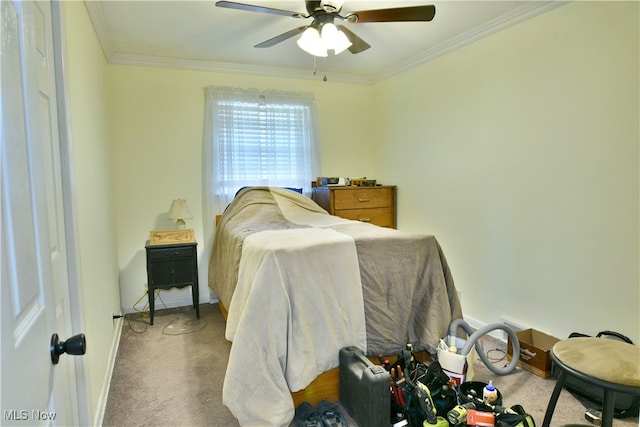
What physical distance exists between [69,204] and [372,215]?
3.02 meters

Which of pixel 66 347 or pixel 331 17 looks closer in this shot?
pixel 66 347

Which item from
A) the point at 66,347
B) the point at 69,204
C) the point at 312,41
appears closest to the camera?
the point at 66,347

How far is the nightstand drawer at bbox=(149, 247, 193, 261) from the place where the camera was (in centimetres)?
315

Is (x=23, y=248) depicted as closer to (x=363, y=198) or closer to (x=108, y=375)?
(x=108, y=375)

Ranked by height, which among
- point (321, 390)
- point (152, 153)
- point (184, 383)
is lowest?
point (184, 383)

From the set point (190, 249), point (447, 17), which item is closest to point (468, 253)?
point (447, 17)

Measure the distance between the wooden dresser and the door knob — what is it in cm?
299

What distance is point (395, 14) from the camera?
209cm

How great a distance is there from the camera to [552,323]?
250cm

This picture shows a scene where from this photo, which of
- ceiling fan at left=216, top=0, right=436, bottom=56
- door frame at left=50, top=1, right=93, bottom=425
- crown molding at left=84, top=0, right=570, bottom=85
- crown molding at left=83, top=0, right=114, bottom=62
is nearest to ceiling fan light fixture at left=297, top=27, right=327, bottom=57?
ceiling fan at left=216, top=0, right=436, bottom=56

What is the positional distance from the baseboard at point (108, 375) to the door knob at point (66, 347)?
1.23 m

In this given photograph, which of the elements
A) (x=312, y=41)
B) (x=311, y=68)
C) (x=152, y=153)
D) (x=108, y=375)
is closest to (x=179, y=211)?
(x=152, y=153)

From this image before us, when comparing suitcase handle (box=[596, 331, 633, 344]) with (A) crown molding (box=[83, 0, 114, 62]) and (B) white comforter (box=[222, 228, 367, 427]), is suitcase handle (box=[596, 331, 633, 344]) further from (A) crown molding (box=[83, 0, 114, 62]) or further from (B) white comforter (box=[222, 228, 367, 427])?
(A) crown molding (box=[83, 0, 114, 62])

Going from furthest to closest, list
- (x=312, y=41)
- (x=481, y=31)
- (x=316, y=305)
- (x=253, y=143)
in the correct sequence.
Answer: (x=253, y=143), (x=481, y=31), (x=312, y=41), (x=316, y=305)
